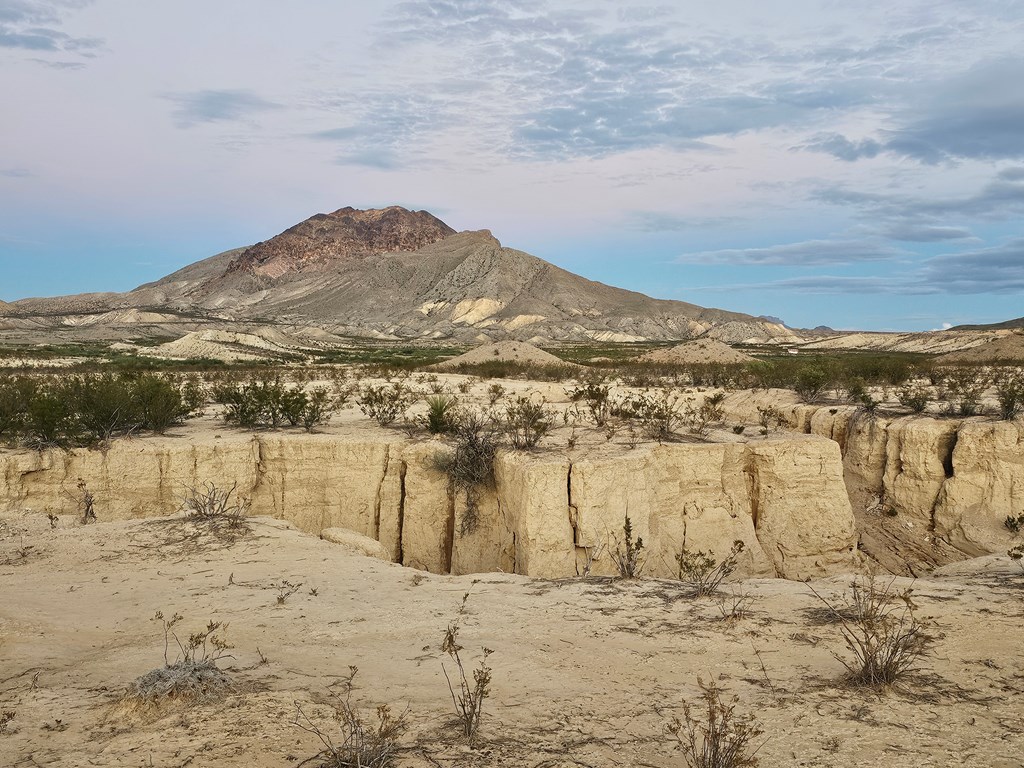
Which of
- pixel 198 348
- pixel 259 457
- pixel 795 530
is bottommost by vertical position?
pixel 795 530

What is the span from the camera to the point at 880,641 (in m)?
4.49

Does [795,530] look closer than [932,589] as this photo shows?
No

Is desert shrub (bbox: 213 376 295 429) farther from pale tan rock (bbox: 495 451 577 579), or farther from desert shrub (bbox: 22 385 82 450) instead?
pale tan rock (bbox: 495 451 577 579)

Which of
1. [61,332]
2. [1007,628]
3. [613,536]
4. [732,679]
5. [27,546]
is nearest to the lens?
[732,679]

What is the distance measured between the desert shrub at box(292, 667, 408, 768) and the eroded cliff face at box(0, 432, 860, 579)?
5470mm

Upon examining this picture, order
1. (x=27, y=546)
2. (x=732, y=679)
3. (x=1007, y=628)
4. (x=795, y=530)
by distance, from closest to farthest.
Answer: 1. (x=732, y=679)
2. (x=1007, y=628)
3. (x=27, y=546)
4. (x=795, y=530)

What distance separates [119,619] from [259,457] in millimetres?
5494

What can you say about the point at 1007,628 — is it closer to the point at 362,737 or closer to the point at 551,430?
the point at 362,737

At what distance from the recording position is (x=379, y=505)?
11.1 meters

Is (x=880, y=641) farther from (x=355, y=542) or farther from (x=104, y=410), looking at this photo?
(x=104, y=410)

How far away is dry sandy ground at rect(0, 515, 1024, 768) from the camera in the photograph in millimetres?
3889

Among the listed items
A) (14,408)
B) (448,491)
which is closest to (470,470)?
(448,491)

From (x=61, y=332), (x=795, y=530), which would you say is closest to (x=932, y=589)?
(x=795, y=530)

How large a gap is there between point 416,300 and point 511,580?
12103cm
